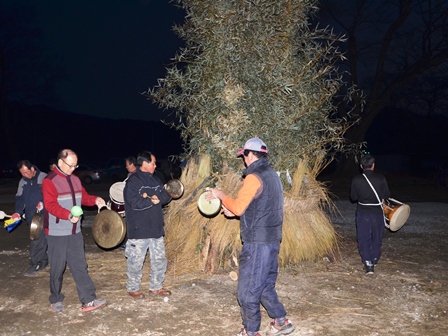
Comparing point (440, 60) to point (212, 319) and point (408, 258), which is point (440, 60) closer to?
point (408, 258)

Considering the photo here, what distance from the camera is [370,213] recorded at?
23.4 feet

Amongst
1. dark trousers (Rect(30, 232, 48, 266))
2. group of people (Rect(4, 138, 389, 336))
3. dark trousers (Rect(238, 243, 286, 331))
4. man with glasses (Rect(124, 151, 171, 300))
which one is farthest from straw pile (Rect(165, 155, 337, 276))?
dark trousers (Rect(238, 243, 286, 331))

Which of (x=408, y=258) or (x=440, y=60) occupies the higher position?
(x=440, y=60)

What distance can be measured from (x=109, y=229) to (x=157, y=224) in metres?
0.62

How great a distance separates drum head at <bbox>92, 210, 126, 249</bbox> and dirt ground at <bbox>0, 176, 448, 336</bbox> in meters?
0.69

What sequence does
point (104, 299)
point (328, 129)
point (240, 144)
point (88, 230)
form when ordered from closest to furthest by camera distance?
point (104, 299)
point (240, 144)
point (328, 129)
point (88, 230)

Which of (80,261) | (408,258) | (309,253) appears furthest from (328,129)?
(80,261)

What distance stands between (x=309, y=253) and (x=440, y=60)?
22.0m

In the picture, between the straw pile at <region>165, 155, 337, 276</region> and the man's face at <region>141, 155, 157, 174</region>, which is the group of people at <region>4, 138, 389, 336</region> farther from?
the straw pile at <region>165, 155, 337, 276</region>

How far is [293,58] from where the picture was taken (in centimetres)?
756

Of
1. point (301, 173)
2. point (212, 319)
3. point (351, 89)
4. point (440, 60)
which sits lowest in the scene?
point (212, 319)

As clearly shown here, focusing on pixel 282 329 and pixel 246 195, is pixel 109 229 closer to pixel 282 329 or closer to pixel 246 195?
pixel 246 195

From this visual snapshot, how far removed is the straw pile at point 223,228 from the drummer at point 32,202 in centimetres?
181

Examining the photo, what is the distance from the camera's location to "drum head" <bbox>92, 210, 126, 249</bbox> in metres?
5.79
